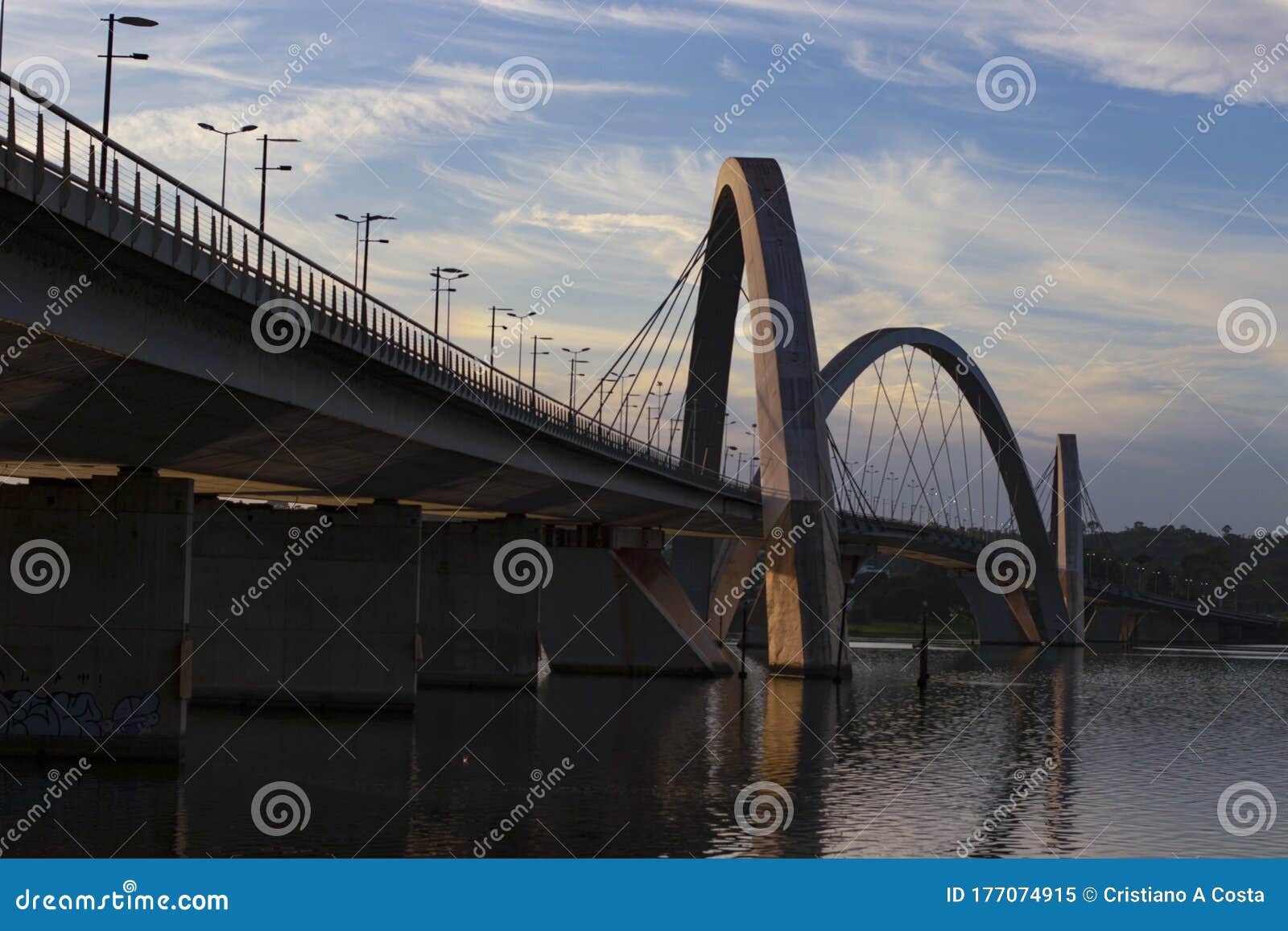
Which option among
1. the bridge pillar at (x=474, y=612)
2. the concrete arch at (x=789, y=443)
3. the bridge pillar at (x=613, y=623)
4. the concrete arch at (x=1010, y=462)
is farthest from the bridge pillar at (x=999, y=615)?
the bridge pillar at (x=474, y=612)

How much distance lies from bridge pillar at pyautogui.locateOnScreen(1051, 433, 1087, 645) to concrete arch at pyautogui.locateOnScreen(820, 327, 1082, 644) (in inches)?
18.4

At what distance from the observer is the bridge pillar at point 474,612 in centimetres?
7050

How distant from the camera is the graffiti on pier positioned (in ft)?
129

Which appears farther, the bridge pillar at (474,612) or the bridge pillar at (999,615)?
the bridge pillar at (999,615)

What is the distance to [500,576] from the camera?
70.9 m

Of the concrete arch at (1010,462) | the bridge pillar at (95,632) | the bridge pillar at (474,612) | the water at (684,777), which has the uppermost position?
the concrete arch at (1010,462)

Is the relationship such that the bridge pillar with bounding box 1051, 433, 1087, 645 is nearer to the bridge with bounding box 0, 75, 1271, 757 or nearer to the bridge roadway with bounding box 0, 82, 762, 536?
the bridge with bounding box 0, 75, 1271, 757

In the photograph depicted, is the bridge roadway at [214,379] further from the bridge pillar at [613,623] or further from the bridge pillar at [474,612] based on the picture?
the bridge pillar at [613,623]

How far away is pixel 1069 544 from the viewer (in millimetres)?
158250

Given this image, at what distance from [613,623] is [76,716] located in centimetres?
4616

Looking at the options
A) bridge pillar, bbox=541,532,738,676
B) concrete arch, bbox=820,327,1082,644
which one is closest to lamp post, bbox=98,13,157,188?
bridge pillar, bbox=541,532,738,676

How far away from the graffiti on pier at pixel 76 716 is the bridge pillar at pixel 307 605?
603 inches

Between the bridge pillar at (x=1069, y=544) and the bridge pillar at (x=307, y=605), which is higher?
the bridge pillar at (x=1069, y=544)

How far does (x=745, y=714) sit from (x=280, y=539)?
18442 mm
